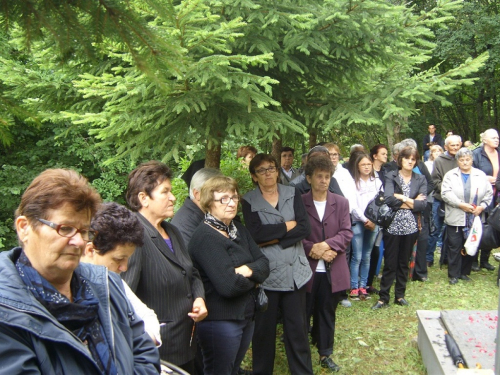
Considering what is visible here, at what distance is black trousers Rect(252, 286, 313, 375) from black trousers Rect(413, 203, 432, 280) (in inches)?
152

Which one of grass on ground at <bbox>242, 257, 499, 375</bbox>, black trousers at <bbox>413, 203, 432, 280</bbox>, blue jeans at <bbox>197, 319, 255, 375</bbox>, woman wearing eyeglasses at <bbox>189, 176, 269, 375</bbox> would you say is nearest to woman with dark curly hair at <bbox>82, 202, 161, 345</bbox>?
woman wearing eyeglasses at <bbox>189, 176, 269, 375</bbox>

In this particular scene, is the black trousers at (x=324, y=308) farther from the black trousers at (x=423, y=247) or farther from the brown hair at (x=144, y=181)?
the black trousers at (x=423, y=247)

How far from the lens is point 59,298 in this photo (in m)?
1.78

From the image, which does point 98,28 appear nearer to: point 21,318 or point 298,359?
point 21,318

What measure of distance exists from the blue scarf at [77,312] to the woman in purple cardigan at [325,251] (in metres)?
3.35

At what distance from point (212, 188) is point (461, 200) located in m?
5.18

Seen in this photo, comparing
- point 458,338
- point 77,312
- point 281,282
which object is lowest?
point 458,338

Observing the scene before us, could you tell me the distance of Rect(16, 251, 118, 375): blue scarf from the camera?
175 cm

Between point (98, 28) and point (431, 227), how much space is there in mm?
7083

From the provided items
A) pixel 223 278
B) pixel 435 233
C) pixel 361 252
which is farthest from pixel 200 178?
pixel 435 233

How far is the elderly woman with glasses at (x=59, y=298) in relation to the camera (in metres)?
1.59

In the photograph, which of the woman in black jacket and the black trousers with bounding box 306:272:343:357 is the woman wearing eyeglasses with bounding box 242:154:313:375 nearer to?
the black trousers with bounding box 306:272:343:357

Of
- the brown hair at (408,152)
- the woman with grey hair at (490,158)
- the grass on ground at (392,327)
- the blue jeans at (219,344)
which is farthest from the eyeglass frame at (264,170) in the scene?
the woman with grey hair at (490,158)

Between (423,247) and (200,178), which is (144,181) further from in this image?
(423,247)
